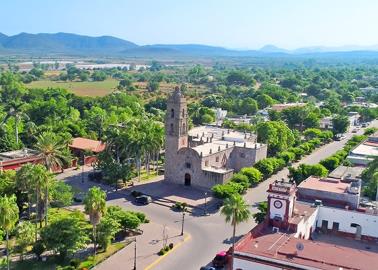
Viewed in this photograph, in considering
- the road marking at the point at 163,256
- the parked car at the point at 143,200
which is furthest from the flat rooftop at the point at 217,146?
the road marking at the point at 163,256

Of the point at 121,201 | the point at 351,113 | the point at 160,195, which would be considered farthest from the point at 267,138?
the point at 351,113

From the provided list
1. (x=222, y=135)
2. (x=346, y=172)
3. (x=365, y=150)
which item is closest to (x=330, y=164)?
(x=346, y=172)

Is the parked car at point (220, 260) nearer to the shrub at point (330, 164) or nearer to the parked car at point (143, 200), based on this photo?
the parked car at point (143, 200)

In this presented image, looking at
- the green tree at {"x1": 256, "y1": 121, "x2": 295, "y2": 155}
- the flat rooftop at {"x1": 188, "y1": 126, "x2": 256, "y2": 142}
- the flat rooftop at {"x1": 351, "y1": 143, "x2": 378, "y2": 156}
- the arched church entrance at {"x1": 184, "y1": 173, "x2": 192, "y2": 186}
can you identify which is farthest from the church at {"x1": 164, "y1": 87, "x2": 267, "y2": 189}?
the flat rooftop at {"x1": 351, "y1": 143, "x2": 378, "y2": 156}

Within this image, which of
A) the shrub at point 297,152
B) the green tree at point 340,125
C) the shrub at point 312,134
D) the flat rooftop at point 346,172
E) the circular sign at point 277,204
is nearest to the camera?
the circular sign at point 277,204

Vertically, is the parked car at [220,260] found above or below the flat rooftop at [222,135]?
below

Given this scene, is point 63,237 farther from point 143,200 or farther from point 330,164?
point 330,164

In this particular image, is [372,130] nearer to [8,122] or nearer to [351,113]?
[351,113]
